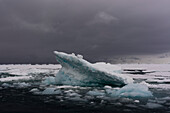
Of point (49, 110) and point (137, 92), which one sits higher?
point (137, 92)

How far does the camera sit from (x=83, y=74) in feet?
49.8

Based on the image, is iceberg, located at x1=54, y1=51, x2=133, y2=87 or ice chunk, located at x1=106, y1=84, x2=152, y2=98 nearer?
ice chunk, located at x1=106, y1=84, x2=152, y2=98

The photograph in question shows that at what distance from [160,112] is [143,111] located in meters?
0.60

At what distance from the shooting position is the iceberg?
1404 cm

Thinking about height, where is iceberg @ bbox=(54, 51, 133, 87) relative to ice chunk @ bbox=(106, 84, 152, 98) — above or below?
above

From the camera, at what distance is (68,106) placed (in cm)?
791

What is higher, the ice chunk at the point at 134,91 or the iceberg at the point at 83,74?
the iceberg at the point at 83,74

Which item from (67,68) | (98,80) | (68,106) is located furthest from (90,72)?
(68,106)

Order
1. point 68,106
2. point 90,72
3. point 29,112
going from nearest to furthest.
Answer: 1. point 29,112
2. point 68,106
3. point 90,72

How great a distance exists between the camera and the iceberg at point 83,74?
→ 14039 millimetres

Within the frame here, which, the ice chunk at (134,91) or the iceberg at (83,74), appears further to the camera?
the iceberg at (83,74)

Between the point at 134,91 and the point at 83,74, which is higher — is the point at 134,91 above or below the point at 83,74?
below

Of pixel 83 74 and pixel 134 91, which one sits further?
pixel 83 74

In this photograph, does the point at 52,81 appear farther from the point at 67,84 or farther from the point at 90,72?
the point at 90,72
